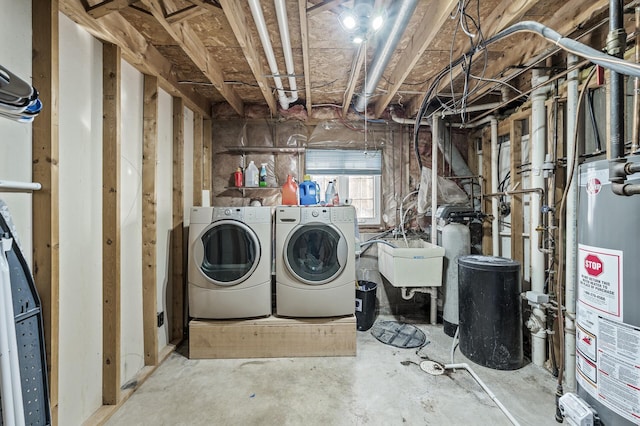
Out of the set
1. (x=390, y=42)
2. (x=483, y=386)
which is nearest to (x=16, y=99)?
(x=390, y=42)

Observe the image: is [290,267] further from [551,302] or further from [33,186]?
[551,302]

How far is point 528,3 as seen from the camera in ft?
4.59

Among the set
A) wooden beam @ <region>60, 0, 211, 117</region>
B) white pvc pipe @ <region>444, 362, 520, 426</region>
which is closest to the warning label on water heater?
white pvc pipe @ <region>444, 362, 520, 426</region>

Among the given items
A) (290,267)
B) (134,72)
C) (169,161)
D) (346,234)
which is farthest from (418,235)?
(134,72)

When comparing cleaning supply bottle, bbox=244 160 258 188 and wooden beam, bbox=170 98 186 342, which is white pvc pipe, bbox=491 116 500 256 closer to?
cleaning supply bottle, bbox=244 160 258 188

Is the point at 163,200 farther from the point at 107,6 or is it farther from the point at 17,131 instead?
the point at 107,6

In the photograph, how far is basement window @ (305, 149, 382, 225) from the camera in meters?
3.30

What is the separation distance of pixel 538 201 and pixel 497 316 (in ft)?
A: 2.93

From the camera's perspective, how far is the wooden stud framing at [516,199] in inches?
104

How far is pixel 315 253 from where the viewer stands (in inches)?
100

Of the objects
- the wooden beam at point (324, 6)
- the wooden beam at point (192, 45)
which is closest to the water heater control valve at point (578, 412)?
the wooden beam at point (324, 6)

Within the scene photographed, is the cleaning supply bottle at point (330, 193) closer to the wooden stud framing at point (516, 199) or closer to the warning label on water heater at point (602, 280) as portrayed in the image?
the wooden stud framing at point (516, 199)

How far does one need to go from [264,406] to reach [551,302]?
2063 mm

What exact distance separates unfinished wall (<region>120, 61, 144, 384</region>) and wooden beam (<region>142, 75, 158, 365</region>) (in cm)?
3
